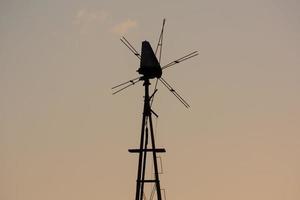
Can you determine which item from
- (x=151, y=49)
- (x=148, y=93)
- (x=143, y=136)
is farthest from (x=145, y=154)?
(x=151, y=49)

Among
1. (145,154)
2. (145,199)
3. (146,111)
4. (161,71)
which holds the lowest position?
(145,199)

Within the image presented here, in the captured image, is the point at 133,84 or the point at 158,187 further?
the point at 133,84

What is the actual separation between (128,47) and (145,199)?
7.28 m

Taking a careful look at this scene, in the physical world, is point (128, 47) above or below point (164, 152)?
above

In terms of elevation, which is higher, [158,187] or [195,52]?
[195,52]

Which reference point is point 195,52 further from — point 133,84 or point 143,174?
point 143,174

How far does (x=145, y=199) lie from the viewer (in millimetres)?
25016

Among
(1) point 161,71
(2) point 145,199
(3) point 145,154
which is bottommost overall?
(2) point 145,199

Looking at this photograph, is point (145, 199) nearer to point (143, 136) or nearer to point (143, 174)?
point (143, 174)

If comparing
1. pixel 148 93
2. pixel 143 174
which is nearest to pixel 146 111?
pixel 148 93

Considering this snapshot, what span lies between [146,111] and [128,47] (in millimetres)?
3316

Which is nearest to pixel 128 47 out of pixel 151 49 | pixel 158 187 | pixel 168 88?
pixel 151 49

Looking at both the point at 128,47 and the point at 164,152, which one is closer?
the point at 164,152

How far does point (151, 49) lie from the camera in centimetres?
2627
